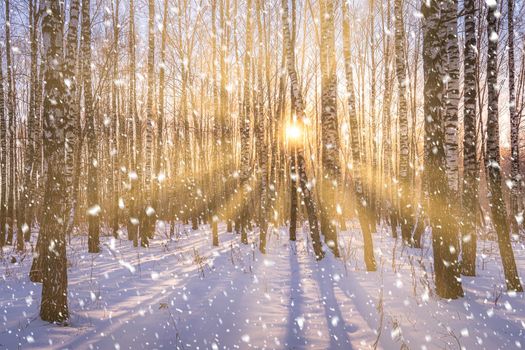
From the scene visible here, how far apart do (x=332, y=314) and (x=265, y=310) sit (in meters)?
0.92

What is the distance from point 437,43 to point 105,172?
26.9 metres

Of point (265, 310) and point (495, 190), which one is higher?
point (495, 190)

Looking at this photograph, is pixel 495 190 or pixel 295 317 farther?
pixel 495 190

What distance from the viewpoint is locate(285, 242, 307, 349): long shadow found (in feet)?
12.4

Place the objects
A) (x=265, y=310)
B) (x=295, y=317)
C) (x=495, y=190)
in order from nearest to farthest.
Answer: (x=295, y=317)
(x=265, y=310)
(x=495, y=190)

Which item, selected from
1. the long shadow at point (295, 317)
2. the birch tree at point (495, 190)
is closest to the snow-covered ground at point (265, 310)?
the long shadow at point (295, 317)

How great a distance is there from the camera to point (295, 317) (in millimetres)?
4496

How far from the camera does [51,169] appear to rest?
410cm

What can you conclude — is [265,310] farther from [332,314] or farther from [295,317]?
[332,314]

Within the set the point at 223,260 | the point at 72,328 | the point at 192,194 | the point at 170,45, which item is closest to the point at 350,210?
the point at 192,194

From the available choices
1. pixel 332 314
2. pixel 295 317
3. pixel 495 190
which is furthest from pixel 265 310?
pixel 495 190

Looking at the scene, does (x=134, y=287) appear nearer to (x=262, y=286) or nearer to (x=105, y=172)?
(x=262, y=286)

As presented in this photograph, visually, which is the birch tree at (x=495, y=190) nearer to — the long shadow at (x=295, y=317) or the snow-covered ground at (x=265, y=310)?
the snow-covered ground at (x=265, y=310)

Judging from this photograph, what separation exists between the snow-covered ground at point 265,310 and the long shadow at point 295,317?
0.04 feet
